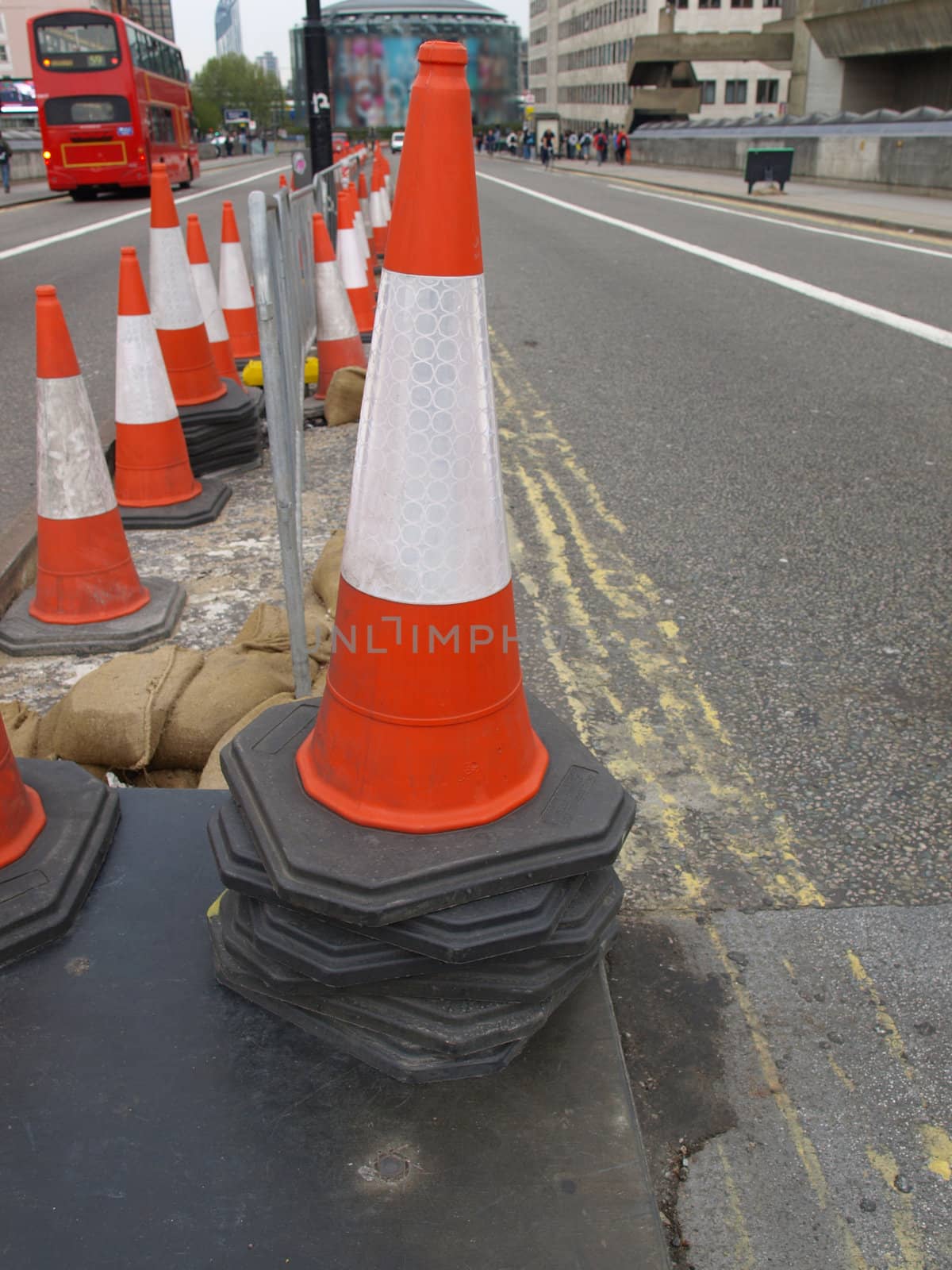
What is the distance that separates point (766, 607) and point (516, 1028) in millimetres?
2562

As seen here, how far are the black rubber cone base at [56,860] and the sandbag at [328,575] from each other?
1.36m

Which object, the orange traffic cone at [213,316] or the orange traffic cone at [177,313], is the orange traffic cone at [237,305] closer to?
the orange traffic cone at [213,316]

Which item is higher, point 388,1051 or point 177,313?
point 177,313

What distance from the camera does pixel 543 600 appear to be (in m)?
4.04

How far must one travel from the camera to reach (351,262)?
8.68 m

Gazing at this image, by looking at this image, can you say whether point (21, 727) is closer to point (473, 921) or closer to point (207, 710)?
point (207, 710)

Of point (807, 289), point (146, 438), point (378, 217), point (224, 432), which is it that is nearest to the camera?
point (146, 438)

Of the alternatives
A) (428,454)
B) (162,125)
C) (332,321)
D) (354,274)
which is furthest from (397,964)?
(162,125)

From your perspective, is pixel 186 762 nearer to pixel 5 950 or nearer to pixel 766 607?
pixel 5 950

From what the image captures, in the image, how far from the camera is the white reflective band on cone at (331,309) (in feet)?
23.1

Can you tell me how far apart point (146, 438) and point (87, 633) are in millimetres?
1231

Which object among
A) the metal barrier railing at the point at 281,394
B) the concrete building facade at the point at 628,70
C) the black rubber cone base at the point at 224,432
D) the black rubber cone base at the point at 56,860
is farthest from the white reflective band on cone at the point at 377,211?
the concrete building facade at the point at 628,70

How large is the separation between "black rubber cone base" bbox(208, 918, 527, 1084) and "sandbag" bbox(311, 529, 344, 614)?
1.93 m

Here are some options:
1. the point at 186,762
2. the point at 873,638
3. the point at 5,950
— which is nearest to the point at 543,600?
the point at 873,638
